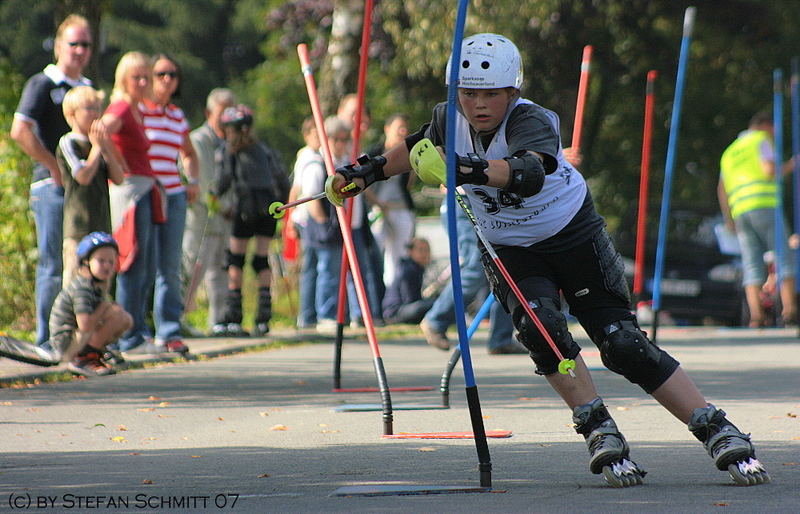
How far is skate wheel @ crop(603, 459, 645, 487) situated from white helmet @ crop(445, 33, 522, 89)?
4.37 ft

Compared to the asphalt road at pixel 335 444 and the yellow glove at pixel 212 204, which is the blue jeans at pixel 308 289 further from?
the asphalt road at pixel 335 444

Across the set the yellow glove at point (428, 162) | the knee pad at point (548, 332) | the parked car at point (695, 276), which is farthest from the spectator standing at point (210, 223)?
the yellow glove at point (428, 162)

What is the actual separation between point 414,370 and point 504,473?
13.8ft

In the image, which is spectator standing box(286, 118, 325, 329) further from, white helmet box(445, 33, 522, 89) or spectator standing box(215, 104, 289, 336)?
white helmet box(445, 33, 522, 89)

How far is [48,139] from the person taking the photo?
9.38 metres

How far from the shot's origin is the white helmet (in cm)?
512

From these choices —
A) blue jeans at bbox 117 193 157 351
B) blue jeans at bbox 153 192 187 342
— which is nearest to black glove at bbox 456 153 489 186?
blue jeans at bbox 117 193 157 351

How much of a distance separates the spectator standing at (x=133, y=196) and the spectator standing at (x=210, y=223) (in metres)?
2.35

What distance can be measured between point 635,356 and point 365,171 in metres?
1.15

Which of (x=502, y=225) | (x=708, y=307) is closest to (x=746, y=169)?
(x=708, y=307)

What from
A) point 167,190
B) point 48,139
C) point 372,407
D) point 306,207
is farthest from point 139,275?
point 306,207

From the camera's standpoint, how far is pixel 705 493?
4.87 m

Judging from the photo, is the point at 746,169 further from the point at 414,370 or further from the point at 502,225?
the point at 502,225

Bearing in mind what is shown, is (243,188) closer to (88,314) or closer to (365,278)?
(365,278)
